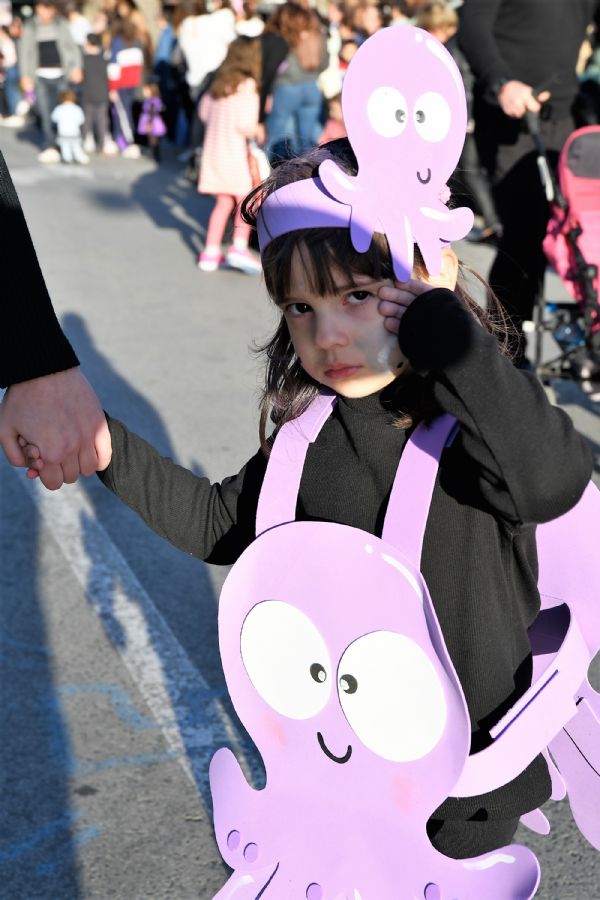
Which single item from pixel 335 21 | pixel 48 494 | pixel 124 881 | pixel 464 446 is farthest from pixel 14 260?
pixel 335 21

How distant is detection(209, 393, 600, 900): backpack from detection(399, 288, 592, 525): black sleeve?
152mm

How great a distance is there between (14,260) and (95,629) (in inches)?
72.0

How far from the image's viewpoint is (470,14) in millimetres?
4703

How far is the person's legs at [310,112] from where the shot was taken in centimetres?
972

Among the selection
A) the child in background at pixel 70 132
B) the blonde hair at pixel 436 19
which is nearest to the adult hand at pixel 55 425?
the blonde hair at pixel 436 19

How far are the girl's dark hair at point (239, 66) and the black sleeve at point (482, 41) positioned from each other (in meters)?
3.65

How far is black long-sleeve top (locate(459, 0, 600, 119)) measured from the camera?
464 centimetres

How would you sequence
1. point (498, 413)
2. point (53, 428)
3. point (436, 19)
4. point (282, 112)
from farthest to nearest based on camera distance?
point (282, 112) → point (436, 19) → point (53, 428) → point (498, 413)

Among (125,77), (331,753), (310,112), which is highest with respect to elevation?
(331,753)

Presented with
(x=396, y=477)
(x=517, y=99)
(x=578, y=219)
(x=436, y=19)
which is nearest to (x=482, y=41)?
(x=517, y=99)

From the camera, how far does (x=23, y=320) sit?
6.01 feet

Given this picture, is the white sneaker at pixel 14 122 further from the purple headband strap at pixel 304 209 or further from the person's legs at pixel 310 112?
the purple headband strap at pixel 304 209

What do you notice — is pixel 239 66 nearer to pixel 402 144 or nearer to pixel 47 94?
pixel 402 144

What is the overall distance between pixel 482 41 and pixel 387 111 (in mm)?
3317
